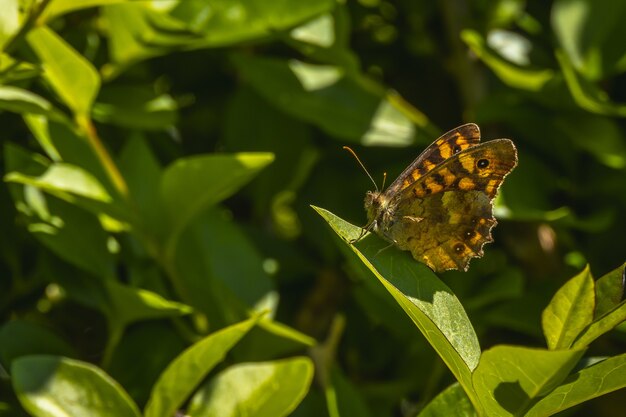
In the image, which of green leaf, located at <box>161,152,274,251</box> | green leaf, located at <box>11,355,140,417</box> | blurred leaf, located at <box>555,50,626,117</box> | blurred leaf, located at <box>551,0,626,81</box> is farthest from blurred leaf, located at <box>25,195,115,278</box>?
blurred leaf, located at <box>551,0,626,81</box>

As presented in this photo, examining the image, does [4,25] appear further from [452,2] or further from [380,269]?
[452,2]

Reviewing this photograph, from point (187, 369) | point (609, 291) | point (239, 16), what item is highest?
point (239, 16)

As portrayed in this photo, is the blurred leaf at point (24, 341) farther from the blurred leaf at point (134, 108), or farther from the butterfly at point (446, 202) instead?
the butterfly at point (446, 202)

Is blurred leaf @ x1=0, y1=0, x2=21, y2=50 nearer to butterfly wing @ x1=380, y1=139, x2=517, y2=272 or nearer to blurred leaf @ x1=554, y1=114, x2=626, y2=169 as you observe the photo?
butterfly wing @ x1=380, y1=139, x2=517, y2=272

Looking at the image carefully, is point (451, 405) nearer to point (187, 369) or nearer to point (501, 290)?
point (187, 369)

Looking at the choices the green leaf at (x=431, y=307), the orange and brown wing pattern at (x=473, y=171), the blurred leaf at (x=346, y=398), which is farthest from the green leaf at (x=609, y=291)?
the blurred leaf at (x=346, y=398)

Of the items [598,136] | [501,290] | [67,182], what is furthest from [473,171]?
[67,182]
